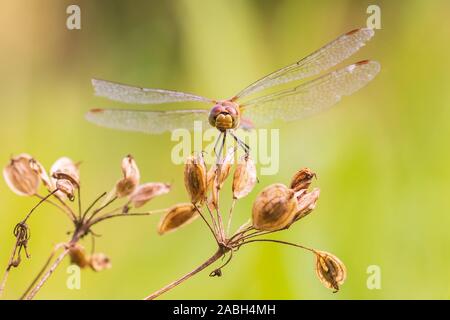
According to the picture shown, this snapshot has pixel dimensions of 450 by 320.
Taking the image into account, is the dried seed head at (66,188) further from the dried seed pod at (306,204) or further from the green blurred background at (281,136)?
the green blurred background at (281,136)

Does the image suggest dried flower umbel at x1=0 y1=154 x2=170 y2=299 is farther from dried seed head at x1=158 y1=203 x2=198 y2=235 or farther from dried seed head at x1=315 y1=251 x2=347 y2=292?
dried seed head at x1=315 y1=251 x2=347 y2=292

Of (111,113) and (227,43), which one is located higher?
(227,43)

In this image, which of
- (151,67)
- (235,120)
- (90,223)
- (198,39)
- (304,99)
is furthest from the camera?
(151,67)

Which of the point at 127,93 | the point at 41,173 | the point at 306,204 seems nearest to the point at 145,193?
the point at 41,173

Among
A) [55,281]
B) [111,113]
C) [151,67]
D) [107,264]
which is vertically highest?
[151,67]

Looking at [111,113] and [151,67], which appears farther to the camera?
[151,67]

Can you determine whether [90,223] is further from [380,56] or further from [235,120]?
[380,56]

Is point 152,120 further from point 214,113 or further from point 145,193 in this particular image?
point 145,193

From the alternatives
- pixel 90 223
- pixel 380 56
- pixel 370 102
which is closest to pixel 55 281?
pixel 90 223

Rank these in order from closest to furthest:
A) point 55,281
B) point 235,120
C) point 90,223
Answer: point 90,223
point 235,120
point 55,281
